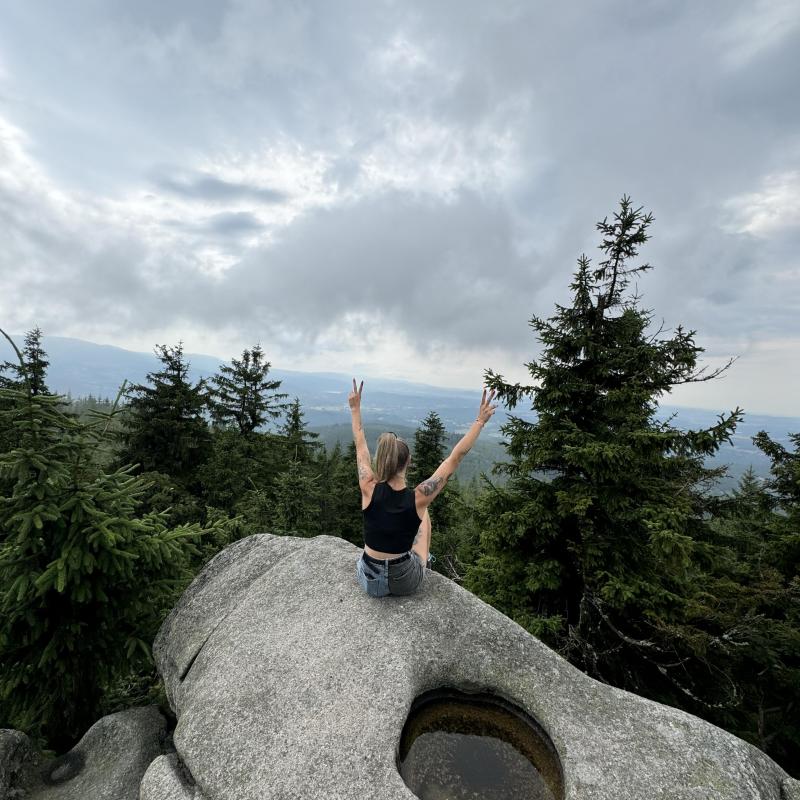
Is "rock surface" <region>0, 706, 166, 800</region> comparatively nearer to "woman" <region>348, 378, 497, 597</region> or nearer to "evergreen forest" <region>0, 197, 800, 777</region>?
"evergreen forest" <region>0, 197, 800, 777</region>

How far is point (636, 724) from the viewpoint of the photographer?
5.03 m

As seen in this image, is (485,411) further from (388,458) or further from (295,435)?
(295,435)

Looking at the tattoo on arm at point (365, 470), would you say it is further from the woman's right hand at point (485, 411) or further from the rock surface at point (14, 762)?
the rock surface at point (14, 762)

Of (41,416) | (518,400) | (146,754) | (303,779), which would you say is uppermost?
(518,400)

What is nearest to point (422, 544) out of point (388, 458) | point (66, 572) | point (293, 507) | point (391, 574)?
point (391, 574)

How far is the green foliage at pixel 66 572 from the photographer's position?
232 inches

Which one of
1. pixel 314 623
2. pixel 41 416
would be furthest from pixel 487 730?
pixel 41 416

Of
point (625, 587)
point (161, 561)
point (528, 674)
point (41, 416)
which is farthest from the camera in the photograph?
point (625, 587)

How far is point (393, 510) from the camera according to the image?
6.04 m

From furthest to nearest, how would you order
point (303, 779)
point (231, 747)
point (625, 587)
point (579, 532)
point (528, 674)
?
1. point (579, 532)
2. point (625, 587)
3. point (528, 674)
4. point (231, 747)
5. point (303, 779)

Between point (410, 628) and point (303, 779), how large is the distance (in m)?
2.18

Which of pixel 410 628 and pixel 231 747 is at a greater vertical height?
pixel 410 628

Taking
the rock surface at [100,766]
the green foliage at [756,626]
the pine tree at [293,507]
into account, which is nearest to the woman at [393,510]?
the rock surface at [100,766]

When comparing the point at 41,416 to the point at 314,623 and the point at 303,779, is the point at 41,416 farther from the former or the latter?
the point at 303,779
